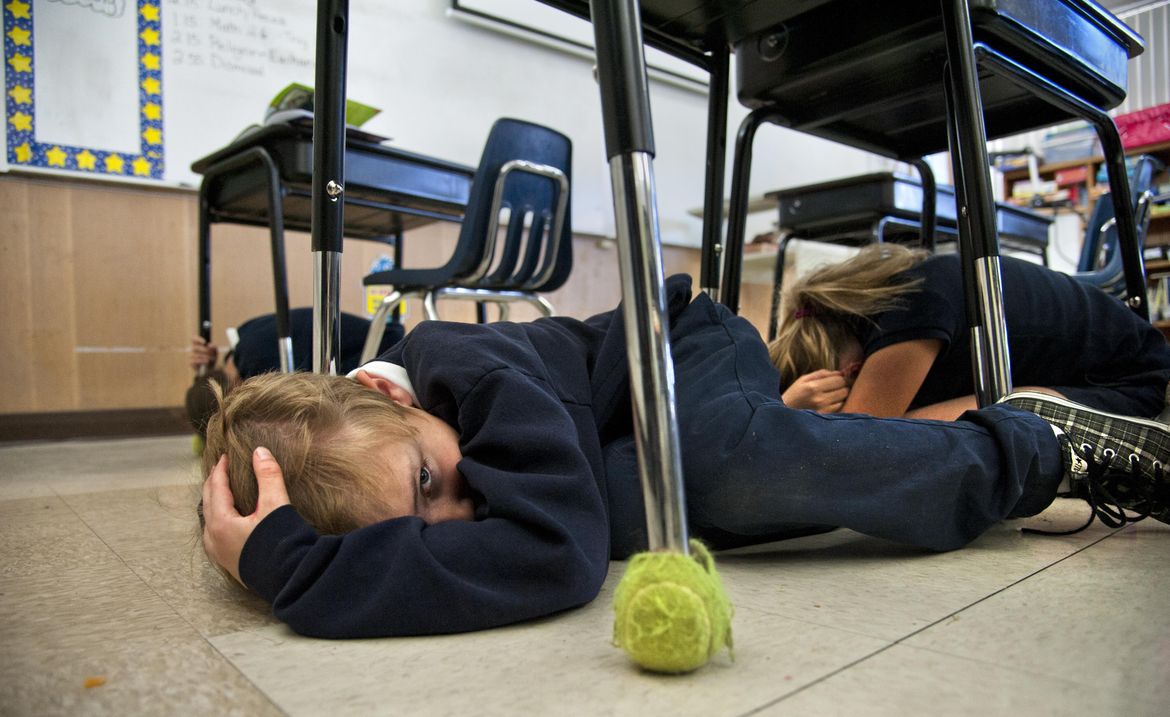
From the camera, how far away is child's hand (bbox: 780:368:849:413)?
1.15 m

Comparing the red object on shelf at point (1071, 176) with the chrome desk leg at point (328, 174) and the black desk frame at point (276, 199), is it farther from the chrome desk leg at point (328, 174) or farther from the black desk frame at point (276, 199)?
the chrome desk leg at point (328, 174)

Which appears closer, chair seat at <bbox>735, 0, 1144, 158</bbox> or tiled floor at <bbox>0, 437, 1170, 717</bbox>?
tiled floor at <bbox>0, 437, 1170, 717</bbox>

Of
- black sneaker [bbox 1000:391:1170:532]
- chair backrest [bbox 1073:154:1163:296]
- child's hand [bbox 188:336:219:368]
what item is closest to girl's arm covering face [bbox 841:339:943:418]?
black sneaker [bbox 1000:391:1170:532]

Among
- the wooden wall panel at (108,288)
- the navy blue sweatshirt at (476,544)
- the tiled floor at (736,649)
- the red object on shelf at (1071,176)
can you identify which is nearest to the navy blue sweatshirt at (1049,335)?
the tiled floor at (736,649)

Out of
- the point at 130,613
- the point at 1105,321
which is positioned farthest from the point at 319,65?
the point at 1105,321

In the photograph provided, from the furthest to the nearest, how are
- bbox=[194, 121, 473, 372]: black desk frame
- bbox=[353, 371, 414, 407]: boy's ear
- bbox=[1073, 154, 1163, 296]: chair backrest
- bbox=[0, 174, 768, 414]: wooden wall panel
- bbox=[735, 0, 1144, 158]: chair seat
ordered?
1. bbox=[0, 174, 768, 414]: wooden wall panel
2. bbox=[1073, 154, 1163, 296]: chair backrest
3. bbox=[194, 121, 473, 372]: black desk frame
4. bbox=[735, 0, 1144, 158]: chair seat
5. bbox=[353, 371, 414, 407]: boy's ear

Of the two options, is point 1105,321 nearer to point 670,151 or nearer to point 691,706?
point 691,706

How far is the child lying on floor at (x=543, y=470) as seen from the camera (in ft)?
1.68

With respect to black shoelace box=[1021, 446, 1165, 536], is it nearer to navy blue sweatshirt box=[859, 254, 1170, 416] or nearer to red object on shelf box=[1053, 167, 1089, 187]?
navy blue sweatshirt box=[859, 254, 1170, 416]

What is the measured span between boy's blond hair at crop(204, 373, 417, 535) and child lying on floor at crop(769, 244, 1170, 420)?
0.72 m

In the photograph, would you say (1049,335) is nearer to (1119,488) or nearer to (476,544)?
(1119,488)

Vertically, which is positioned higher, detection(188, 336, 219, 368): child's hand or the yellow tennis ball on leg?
detection(188, 336, 219, 368): child's hand

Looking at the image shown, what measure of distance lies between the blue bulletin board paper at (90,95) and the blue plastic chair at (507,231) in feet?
3.96

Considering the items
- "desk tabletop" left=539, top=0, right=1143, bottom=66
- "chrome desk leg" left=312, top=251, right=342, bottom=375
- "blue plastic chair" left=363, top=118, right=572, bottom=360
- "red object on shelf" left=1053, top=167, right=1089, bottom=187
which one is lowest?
"chrome desk leg" left=312, top=251, right=342, bottom=375
